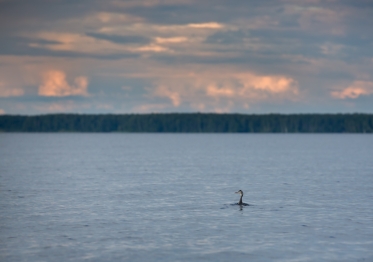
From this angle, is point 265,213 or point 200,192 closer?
point 265,213

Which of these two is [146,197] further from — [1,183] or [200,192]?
[1,183]

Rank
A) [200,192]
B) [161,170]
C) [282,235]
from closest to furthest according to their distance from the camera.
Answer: [282,235]
[200,192]
[161,170]

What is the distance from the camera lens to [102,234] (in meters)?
26.7

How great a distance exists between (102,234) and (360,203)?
1908 centimetres

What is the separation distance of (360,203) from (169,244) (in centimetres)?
1771

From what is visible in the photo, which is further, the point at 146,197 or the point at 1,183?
the point at 1,183

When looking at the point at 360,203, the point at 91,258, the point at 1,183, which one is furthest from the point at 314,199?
the point at 1,183

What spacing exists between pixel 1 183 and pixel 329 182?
101ft

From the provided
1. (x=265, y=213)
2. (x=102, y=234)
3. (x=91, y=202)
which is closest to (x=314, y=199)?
(x=265, y=213)

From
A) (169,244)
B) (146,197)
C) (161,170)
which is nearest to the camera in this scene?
(169,244)

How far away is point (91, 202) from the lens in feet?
123

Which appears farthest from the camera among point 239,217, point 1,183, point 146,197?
point 1,183

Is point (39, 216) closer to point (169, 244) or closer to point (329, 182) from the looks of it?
point (169, 244)

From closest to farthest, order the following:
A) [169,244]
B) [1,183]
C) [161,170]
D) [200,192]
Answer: [169,244] < [200,192] < [1,183] < [161,170]
